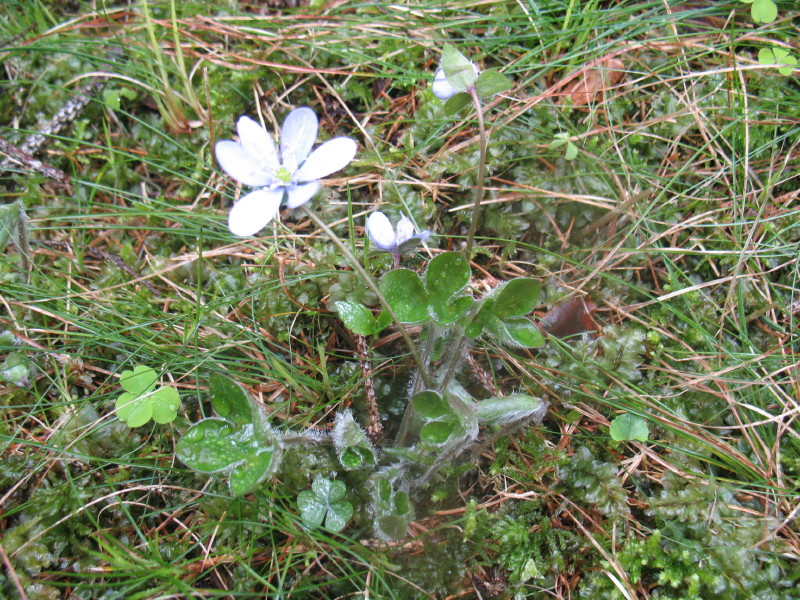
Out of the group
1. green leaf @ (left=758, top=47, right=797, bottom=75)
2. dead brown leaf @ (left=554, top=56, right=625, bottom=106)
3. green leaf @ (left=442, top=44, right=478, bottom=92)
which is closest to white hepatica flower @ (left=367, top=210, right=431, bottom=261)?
green leaf @ (left=442, top=44, right=478, bottom=92)

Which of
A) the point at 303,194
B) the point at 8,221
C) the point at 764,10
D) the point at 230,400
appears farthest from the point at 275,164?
the point at 764,10

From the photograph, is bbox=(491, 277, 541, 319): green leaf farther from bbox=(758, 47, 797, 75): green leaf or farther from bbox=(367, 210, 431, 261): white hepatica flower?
bbox=(758, 47, 797, 75): green leaf

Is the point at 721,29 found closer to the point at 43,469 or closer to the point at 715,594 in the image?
the point at 715,594

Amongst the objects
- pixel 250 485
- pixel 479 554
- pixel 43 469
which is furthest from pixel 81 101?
pixel 479 554

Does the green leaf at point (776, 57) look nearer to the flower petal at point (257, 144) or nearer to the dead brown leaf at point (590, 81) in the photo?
the dead brown leaf at point (590, 81)

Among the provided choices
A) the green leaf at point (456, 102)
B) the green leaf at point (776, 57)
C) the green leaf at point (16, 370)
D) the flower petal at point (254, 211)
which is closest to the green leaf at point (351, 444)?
the flower petal at point (254, 211)
